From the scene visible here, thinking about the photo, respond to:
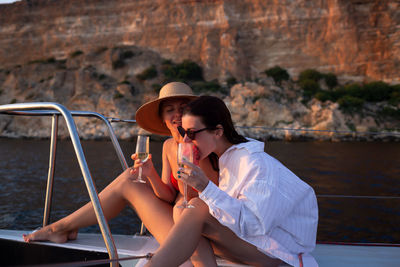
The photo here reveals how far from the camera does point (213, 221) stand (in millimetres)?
1387

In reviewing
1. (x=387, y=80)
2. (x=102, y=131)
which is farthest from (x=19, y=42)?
(x=387, y=80)

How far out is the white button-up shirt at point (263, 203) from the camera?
48.9 inches

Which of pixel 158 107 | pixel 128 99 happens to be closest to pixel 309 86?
pixel 128 99

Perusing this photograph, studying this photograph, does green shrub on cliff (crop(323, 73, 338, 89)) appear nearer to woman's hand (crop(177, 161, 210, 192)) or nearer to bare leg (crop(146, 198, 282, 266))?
bare leg (crop(146, 198, 282, 266))

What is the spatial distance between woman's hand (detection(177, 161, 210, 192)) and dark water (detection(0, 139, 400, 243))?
3877 millimetres

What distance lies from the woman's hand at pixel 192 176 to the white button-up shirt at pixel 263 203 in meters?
0.02

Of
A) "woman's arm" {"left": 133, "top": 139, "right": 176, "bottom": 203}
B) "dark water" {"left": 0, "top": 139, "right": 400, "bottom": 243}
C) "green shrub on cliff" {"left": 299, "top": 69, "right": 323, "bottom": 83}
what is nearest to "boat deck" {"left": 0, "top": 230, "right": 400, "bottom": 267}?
"woman's arm" {"left": 133, "top": 139, "right": 176, "bottom": 203}

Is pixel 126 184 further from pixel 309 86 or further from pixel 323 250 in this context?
pixel 309 86

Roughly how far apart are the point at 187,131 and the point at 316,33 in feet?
104

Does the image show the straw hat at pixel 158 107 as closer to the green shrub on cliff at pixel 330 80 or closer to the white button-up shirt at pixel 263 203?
the white button-up shirt at pixel 263 203

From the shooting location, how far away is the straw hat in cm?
186

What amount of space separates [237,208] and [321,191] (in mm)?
6343

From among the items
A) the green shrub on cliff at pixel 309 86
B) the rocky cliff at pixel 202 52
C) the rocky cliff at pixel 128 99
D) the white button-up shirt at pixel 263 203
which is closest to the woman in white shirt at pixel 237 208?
the white button-up shirt at pixel 263 203

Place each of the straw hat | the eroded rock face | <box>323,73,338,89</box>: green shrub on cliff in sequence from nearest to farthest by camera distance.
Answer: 1. the straw hat
2. <box>323,73,338,89</box>: green shrub on cliff
3. the eroded rock face
